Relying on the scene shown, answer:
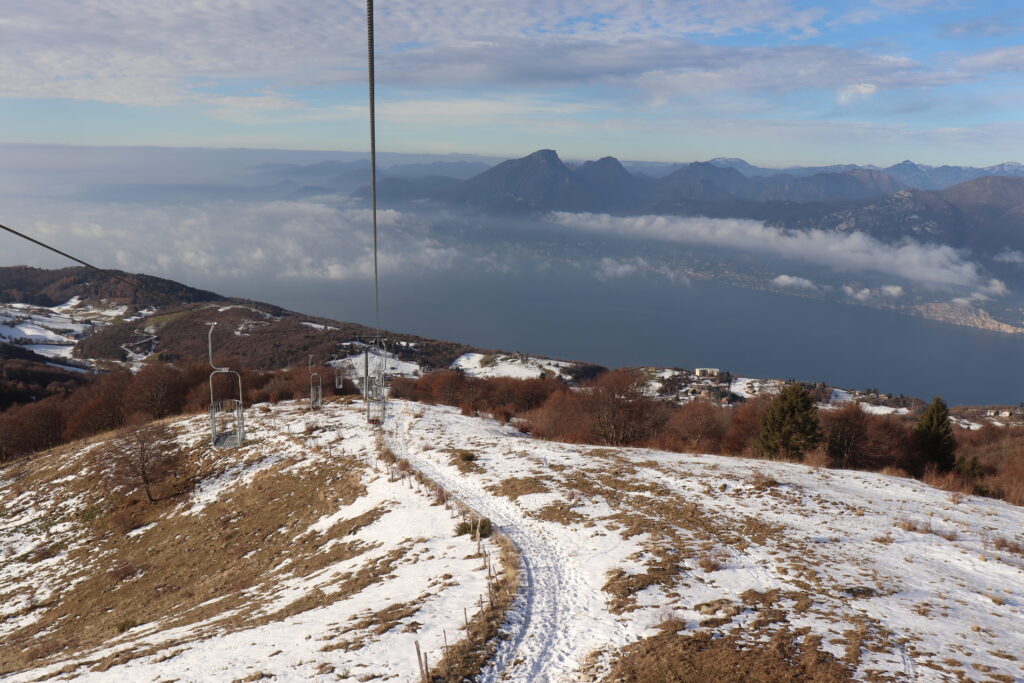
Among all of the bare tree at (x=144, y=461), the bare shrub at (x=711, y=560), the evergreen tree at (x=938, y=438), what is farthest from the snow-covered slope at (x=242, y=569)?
the evergreen tree at (x=938, y=438)

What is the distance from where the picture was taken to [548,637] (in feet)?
40.2

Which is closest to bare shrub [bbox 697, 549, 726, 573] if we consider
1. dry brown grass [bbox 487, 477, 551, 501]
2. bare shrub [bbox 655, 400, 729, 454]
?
dry brown grass [bbox 487, 477, 551, 501]

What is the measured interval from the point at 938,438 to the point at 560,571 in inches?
1974

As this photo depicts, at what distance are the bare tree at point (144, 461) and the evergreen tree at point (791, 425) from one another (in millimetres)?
46222

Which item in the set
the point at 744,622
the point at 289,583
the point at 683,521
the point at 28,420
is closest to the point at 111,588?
the point at 289,583

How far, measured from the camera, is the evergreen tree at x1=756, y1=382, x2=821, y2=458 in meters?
42.5

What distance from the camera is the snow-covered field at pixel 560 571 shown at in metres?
11.7

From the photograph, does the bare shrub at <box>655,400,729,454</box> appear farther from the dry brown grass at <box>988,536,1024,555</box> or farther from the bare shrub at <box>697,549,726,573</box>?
the bare shrub at <box>697,549,726,573</box>

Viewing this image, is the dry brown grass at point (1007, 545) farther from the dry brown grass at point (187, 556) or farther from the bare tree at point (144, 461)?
the bare tree at point (144, 461)

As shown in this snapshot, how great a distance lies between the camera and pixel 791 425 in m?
42.9

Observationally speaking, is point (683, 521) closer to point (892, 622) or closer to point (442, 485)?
point (892, 622)

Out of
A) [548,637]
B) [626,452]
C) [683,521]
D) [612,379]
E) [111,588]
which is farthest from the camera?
[612,379]

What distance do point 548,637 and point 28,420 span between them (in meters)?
90.8

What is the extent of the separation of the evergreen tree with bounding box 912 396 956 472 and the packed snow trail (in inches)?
1857
